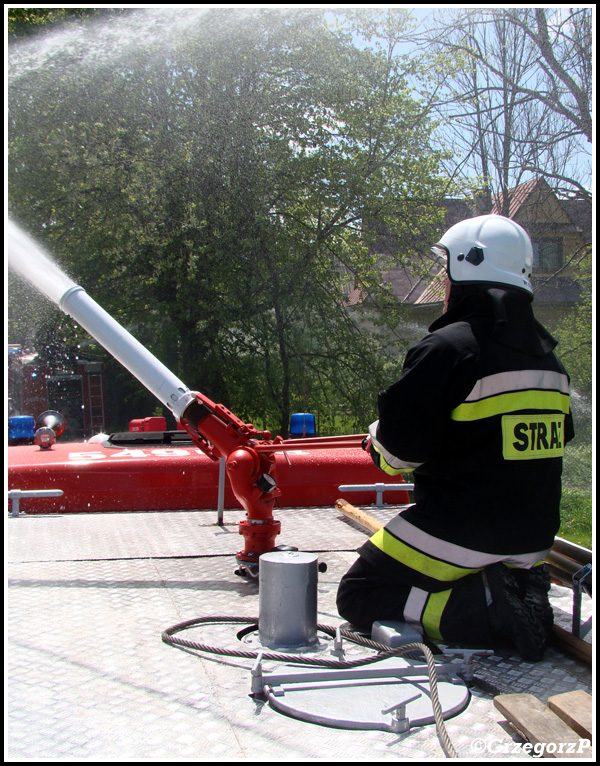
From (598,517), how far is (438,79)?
28.9ft

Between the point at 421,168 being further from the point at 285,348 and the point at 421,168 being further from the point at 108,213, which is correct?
the point at 108,213

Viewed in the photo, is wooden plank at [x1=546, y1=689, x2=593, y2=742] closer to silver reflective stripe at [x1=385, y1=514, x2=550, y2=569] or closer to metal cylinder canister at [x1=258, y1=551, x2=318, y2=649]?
silver reflective stripe at [x1=385, y1=514, x2=550, y2=569]

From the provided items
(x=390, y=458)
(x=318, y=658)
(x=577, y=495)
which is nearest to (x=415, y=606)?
(x=318, y=658)

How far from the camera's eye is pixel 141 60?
9.62 m

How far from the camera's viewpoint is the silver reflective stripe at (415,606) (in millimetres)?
2316

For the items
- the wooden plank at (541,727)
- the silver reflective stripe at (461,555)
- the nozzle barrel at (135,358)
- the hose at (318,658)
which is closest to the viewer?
the wooden plank at (541,727)

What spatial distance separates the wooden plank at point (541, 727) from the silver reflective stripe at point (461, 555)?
0.50 metres

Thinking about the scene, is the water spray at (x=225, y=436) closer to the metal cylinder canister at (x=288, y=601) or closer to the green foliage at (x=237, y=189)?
the metal cylinder canister at (x=288, y=601)

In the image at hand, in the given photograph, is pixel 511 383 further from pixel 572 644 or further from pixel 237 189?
pixel 237 189

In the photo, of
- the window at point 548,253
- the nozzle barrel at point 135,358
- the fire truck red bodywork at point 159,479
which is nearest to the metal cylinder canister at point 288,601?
the nozzle barrel at point 135,358

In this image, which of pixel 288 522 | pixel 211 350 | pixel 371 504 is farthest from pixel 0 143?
pixel 211 350

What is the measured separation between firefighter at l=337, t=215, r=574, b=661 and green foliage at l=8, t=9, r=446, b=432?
7687 mm

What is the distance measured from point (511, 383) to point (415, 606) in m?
0.79

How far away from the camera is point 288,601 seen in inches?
88.9
